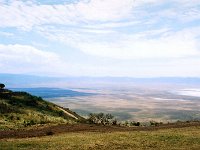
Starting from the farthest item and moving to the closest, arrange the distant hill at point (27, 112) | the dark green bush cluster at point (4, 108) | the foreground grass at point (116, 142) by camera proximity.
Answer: the dark green bush cluster at point (4, 108) → the distant hill at point (27, 112) → the foreground grass at point (116, 142)

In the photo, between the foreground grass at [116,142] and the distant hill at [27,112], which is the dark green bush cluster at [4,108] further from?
the foreground grass at [116,142]

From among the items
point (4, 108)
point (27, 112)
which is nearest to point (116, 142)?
point (27, 112)

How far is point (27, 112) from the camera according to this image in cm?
7462

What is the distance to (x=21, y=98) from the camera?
89.8 meters

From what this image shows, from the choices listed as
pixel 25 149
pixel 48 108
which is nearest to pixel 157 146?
pixel 25 149

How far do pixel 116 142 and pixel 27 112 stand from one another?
126 ft

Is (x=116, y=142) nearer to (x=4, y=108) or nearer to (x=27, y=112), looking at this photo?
(x=27, y=112)

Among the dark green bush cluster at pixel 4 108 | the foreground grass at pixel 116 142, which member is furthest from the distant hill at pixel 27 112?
the foreground grass at pixel 116 142

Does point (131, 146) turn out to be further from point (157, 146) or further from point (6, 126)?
point (6, 126)

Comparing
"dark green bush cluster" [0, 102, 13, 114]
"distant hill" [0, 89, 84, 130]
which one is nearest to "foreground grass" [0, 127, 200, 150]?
"distant hill" [0, 89, 84, 130]

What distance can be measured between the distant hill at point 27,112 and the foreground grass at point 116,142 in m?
15.8

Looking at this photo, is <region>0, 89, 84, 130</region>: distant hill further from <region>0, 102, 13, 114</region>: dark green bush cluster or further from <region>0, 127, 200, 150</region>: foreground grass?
<region>0, 127, 200, 150</region>: foreground grass

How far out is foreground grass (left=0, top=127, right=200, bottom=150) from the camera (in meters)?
37.9

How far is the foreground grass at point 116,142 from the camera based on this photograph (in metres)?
37.9
